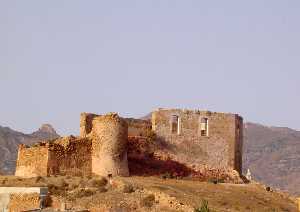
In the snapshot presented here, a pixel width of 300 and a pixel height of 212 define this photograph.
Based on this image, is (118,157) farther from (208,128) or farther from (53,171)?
(208,128)

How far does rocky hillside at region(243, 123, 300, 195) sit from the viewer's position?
112m

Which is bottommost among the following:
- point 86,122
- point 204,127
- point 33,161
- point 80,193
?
point 80,193

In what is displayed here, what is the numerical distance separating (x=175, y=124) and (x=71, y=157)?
29.1 feet

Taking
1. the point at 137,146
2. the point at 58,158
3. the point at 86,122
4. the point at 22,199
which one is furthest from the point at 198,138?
the point at 22,199

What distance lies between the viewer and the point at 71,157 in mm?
38594

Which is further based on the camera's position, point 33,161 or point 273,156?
point 273,156

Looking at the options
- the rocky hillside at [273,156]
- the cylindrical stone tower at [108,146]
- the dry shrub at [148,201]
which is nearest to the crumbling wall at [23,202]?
the dry shrub at [148,201]

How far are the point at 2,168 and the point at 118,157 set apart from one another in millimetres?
42670

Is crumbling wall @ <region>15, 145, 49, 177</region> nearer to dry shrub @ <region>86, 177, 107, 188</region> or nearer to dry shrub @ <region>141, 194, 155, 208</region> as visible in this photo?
dry shrub @ <region>86, 177, 107, 188</region>

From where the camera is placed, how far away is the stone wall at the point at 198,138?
1759 inches

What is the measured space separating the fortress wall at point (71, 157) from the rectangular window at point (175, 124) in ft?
24.3

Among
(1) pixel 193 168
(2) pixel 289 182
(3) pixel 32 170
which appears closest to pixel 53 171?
(3) pixel 32 170

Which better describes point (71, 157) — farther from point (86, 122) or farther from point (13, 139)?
point (13, 139)

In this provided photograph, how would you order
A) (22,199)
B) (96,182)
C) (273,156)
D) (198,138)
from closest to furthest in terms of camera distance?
(22,199)
(96,182)
(198,138)
(273,156)
